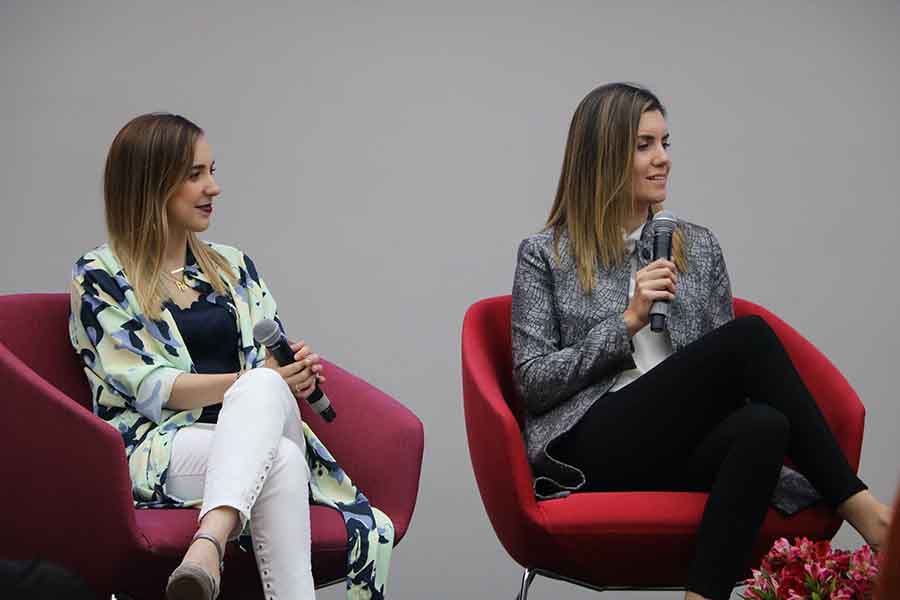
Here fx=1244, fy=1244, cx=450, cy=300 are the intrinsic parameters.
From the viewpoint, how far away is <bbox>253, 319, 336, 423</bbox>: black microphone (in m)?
2.42

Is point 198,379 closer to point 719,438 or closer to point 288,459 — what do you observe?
point 288,459

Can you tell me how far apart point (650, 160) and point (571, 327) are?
0.42 metres

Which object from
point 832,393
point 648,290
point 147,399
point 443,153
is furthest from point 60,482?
point 443,153

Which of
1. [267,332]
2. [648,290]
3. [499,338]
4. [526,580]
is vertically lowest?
[526,580]

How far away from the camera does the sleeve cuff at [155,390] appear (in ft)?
8.12

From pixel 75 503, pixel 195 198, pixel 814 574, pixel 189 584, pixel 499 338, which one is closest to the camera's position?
pixel 814 574

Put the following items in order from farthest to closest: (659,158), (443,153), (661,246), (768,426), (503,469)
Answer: (443,153) → (659,158) → (661,246) → (503,469) → (768,426)

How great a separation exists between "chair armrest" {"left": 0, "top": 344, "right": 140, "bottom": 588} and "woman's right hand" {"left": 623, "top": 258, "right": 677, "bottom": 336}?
105 centimetres

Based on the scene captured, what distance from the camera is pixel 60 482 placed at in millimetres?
→ 2217

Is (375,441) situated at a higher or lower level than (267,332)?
lower

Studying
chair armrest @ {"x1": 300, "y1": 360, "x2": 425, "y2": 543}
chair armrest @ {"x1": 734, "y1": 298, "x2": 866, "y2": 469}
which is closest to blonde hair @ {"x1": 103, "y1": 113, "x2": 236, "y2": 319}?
chair armrest @ {"x1": 300, "y1": 360, "x2": 425, "y2": 543}

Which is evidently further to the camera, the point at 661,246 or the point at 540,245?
the point at 540,245

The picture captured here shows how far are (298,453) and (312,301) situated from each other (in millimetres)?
1432

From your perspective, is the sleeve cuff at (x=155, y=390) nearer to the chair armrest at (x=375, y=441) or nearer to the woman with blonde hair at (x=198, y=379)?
the woman with blonde hair at (x=198, y=379)
